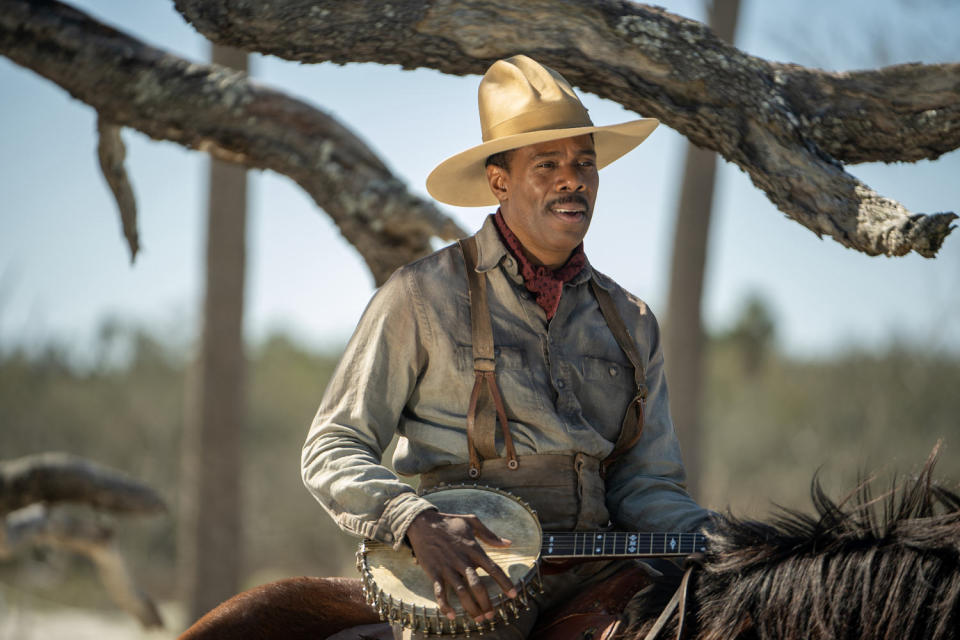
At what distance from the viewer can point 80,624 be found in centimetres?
1203

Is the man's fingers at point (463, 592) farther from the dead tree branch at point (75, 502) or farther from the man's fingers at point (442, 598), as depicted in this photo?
the dead tree branch at point (75, 502)

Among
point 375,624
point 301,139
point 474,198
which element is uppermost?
point 301,139

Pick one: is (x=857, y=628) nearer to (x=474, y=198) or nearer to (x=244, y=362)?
(x=474, y=198)

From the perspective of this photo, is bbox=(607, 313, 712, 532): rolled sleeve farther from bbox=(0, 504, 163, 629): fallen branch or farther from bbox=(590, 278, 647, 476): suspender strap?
bbox=(0, 504, 163, 629): fallen branch

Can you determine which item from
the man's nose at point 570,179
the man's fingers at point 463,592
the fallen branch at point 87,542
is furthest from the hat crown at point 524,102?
the fallen branch at point 87,542

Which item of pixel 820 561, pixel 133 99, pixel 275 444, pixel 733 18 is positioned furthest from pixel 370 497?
pixel 275 444

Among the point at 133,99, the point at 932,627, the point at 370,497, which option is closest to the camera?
the point at 932,627

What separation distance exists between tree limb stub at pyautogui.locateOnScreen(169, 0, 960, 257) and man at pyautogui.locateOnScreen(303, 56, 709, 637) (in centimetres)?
48

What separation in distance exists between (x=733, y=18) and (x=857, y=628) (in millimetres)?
7394

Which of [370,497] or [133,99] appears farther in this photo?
[133,99]

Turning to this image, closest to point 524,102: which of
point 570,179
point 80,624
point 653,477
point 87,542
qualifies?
point 570,179

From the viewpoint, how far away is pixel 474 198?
2906 mm

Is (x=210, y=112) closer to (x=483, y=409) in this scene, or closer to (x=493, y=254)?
(x=493, y=254)

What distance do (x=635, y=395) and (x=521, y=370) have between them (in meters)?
0.37
